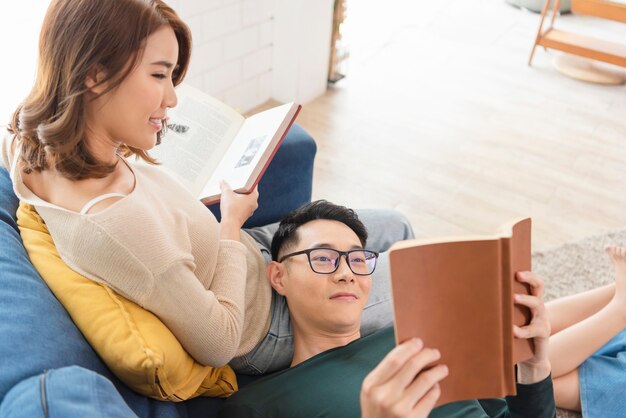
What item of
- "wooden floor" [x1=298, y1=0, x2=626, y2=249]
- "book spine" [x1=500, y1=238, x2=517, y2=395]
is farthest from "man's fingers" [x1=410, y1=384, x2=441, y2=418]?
"wooden floor" [x1=298, y1=0, x2=626, y2=249]

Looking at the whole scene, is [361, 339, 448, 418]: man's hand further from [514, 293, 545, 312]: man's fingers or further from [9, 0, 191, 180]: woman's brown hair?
[9, 0, 191, 180]: woman's brown hair

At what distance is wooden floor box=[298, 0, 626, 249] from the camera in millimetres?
2760

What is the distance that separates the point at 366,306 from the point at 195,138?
23.9 inches

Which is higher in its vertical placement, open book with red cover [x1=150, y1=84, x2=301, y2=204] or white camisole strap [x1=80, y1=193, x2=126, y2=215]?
Result: white camisole strap [x1=80, y1=193, x2=126, y2=215]

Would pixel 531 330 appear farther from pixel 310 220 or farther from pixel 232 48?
pixel 232 48

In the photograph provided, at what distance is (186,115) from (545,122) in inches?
94.6

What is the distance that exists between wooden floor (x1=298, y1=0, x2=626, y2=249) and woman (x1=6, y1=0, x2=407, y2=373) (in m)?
1.60

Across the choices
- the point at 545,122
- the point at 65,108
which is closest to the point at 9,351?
the point at 65,108

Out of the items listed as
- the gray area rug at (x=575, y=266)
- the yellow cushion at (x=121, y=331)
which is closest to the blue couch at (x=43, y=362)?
the yellow cushion at (x=121, y=331)

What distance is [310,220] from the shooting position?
154 centimetres

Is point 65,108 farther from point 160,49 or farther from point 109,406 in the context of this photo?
point 109,406

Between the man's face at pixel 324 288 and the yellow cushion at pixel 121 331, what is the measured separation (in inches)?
13.1

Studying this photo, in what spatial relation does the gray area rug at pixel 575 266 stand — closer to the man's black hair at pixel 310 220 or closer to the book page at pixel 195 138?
the man's black hair at pixel 310 220

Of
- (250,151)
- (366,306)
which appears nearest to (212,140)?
(250,151)
